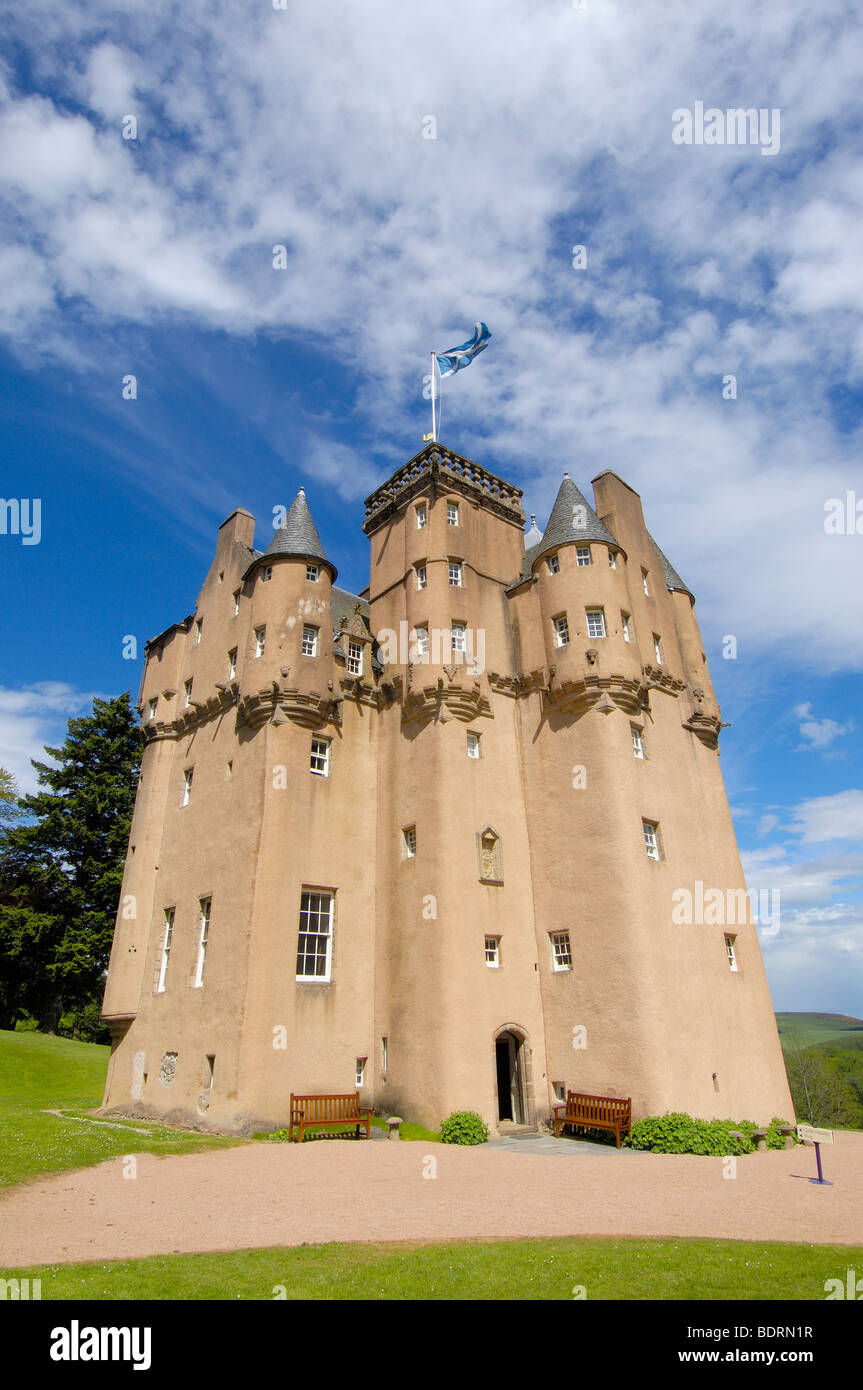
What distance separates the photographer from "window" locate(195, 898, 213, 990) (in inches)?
1126

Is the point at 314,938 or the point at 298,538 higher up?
the point at 298,538

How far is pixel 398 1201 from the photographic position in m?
Result: 14.8

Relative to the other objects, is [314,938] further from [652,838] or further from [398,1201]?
[398,1201]

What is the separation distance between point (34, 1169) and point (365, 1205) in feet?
24.7

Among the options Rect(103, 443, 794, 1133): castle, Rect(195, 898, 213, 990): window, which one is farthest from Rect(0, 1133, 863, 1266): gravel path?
Rect(195, 898, 213, 990): window

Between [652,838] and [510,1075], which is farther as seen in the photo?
[652,838]

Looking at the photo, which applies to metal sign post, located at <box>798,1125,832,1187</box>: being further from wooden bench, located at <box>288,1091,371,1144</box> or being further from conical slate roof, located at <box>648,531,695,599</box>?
conical slate roof, located at <box>648,531,695,599</box>

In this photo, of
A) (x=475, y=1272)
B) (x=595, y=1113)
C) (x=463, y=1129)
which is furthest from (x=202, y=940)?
(x=475, y=1272)

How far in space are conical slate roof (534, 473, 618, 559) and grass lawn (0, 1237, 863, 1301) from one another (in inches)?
1031

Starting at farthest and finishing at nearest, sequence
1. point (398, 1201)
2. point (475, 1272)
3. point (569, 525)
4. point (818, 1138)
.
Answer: point (569, 525)
point (818, 1138)
point (398, 1201)
point (475, 1272)

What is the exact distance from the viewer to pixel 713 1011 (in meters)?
27.3

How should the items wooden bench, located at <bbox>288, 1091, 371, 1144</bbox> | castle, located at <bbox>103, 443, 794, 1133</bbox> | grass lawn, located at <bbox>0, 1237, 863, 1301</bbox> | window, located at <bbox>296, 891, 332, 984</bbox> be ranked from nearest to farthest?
grass lawn, located at <bbox>0, 1237, 863, 1301</bbox>, wooden bench, located at <bbox>288, 1091, 371, 1144</bbox>, castle, located at <bbox>103, 443, 794, 1133</bbox>, window, located at <bbox>296, 891, 332, 984</bbox>

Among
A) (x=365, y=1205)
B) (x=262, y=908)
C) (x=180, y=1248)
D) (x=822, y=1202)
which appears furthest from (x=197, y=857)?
(x=822, y=1202)

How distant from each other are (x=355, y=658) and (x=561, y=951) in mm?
15221
